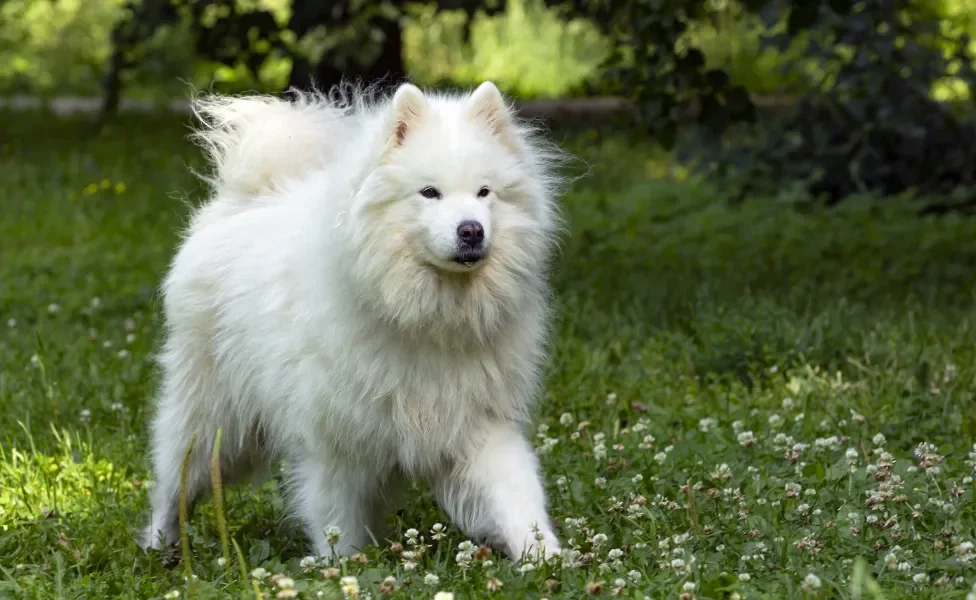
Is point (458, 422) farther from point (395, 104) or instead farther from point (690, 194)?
point (690, 194)

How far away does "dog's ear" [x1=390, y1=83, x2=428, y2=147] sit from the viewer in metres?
3.94

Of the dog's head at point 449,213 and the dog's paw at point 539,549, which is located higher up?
the dog's head at point 449,213

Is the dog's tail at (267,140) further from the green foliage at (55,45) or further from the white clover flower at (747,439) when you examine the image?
the green foliage at (55,45)

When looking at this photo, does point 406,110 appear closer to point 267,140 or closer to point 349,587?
point 267,140

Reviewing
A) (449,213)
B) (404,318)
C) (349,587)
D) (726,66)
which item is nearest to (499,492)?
(404,318)

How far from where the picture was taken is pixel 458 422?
4.08 metres

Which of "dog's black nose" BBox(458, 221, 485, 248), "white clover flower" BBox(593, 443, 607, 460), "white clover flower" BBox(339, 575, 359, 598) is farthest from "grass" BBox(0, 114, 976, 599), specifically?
"dog's black nose" BBox(458, 221, 485, 248)

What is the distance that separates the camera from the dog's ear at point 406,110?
3.94 meters

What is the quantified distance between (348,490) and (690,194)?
287 inches

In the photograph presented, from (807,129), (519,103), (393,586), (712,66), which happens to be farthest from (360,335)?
(519,103)

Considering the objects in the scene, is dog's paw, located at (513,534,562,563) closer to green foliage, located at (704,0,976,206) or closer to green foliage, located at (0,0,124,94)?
green foliage, located at (704,0,976,206)

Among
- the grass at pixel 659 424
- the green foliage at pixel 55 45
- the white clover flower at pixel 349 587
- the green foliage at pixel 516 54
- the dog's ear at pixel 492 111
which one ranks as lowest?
the green foliage at pixel 55 45

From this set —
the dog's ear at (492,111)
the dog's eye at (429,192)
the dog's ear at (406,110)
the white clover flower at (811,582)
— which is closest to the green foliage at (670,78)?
the dog's ear at (492,111)

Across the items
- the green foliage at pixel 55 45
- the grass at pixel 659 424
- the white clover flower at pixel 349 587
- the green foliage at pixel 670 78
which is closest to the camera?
the white clover flower at pixel 349 587
